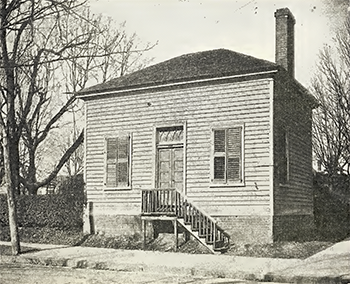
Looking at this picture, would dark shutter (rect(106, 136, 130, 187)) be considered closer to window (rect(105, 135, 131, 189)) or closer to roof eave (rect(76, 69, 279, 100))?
window (rect(105, 135, 131, 189))

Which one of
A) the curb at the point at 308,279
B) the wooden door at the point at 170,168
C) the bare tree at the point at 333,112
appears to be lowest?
the curb at the point at 308,279

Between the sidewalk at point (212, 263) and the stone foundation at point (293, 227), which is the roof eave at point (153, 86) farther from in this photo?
the sidewalk at point (212, 263)

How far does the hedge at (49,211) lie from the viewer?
17.7 meters

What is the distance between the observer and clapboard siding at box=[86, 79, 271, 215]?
565 inches

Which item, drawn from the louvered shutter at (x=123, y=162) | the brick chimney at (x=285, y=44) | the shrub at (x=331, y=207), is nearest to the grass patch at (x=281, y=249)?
the shrub at (x=331, y=207)

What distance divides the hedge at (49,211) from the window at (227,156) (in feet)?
16.6

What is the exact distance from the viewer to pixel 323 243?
14188 millimetres

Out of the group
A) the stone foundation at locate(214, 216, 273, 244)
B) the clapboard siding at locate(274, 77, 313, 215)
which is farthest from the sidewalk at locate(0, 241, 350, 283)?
the clapboard siding at locate(274, 77, 313, 215)

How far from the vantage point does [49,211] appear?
18234 millimetres

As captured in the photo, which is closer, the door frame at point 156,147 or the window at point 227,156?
the window at point 227,156

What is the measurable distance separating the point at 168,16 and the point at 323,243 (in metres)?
7.23

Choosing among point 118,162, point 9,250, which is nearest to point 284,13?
point 118,162

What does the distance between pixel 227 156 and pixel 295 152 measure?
2.63m

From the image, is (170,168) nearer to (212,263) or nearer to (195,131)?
(195,131)
